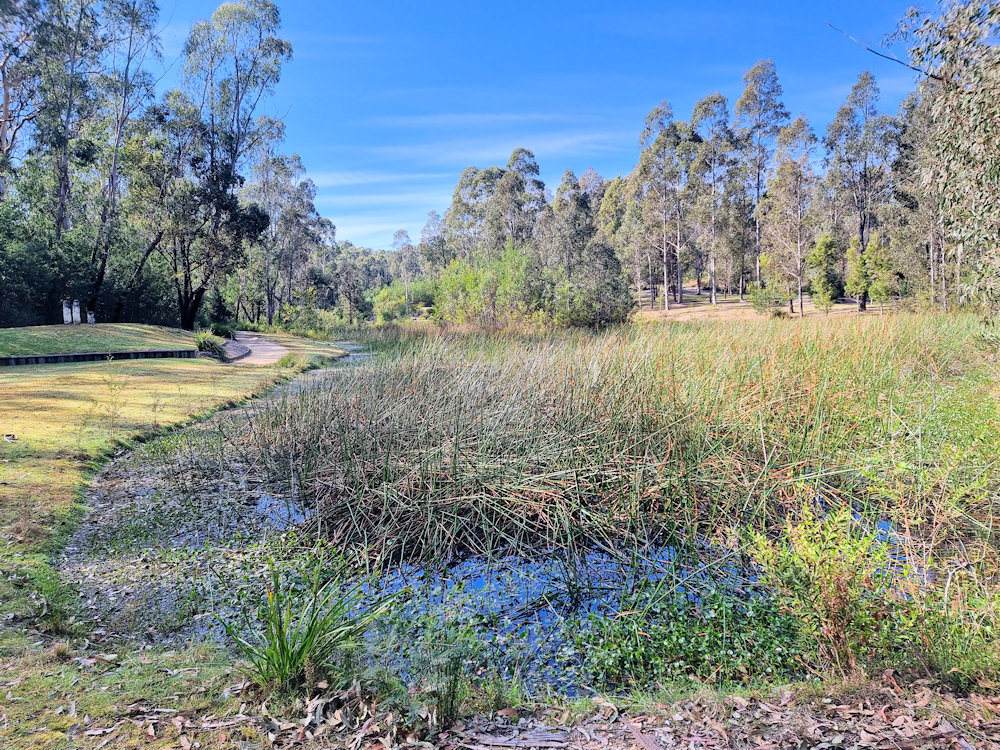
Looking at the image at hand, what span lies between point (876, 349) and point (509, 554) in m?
5.39

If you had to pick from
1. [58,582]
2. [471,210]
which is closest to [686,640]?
[58,582]

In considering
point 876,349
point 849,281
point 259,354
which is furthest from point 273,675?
point 849,281

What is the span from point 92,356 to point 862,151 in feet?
120

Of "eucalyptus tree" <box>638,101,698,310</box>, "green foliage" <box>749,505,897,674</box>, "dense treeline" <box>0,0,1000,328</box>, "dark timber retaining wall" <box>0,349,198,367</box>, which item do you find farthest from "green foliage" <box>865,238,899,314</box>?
"dark timber retaining wall" <box>0,349,198,367</box>

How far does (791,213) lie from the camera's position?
27.3 meters

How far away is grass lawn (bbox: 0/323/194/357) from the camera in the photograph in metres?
11.5

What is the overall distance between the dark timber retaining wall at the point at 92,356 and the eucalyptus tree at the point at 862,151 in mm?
29909

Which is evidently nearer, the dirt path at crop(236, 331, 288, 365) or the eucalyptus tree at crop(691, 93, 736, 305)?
the dirt path at crop(236, 331, 288, 365)

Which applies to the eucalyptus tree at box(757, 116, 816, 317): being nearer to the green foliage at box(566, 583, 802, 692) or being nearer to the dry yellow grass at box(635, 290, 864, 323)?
the dry yellow grass at box(635, 290, 864, 323)

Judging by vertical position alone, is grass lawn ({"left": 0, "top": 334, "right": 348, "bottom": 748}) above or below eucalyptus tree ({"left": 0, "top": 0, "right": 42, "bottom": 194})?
below

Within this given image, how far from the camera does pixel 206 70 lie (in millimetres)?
20312

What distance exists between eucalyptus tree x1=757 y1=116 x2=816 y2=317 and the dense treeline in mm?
123

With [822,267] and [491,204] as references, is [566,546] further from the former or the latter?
[491,204]

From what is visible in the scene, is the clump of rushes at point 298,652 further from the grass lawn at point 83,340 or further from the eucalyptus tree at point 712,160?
the eucalyptus tree at point 712,160
